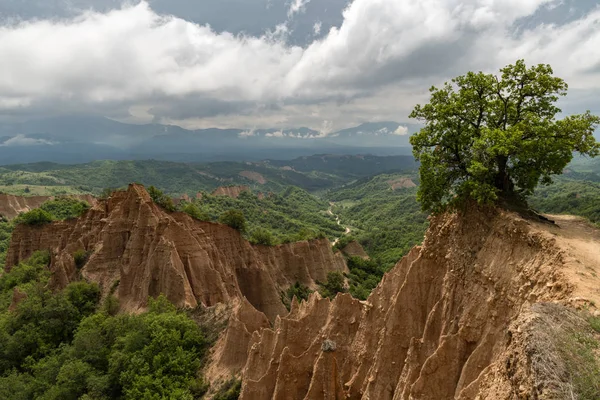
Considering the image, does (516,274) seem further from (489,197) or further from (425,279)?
(425,279)

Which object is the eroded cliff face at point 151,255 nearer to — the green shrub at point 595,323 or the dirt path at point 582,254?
the dirt path at point 582,254

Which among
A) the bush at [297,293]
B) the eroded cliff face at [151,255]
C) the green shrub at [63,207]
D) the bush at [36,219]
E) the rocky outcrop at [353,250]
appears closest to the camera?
the eroded cliff face at [151,255]

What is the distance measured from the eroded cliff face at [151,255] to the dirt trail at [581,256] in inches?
1225

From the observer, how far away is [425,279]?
1565cm

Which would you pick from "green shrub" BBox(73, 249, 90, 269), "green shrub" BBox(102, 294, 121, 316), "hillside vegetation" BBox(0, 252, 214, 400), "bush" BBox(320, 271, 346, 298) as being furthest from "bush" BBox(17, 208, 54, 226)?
"bush" BBox(320, 271, 346, 298)

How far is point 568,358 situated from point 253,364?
64.8ft

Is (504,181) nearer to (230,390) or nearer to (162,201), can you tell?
(230,390)

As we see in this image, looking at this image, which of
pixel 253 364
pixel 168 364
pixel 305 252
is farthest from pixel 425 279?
pixel 305 252

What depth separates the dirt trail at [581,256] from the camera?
8547 millimetres

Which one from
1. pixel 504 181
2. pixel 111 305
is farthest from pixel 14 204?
pixel 504 181

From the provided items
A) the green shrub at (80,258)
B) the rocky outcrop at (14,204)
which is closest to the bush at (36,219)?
the green shrub at (80,258)

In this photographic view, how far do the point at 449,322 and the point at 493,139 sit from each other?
6.95m

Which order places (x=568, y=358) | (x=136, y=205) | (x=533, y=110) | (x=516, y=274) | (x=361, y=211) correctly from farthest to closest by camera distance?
(x=361, y=211)
(x=136, y=205)
(x=533, y=110)
(x=516, y=274)
(x=568, y=358)

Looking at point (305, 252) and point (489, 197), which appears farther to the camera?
point (305, 252)
